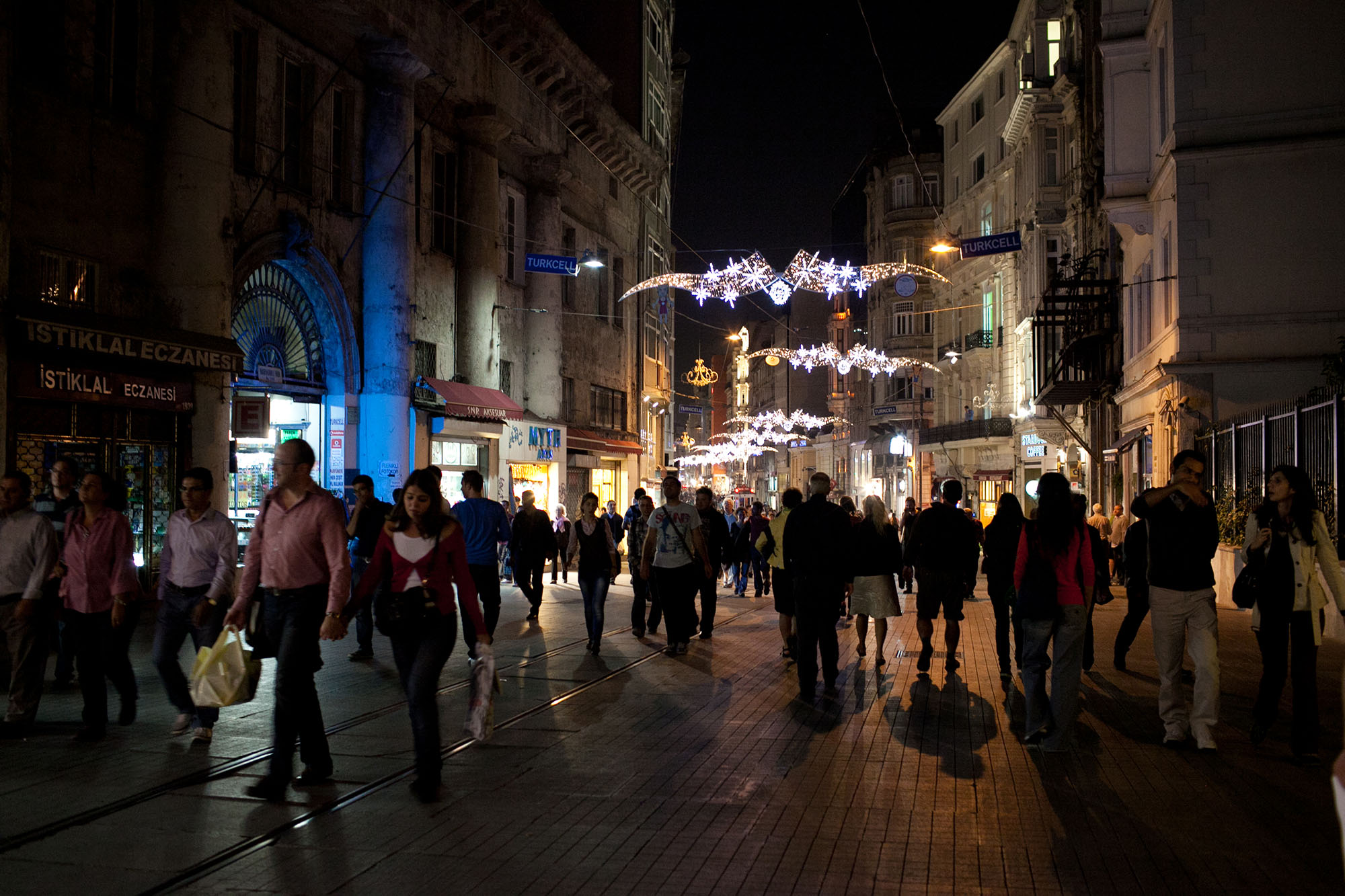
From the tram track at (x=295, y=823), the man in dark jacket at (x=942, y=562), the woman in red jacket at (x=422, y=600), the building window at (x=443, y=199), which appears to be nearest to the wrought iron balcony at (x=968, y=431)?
the building window at (x=443, y=199)

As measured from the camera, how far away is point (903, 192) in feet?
213

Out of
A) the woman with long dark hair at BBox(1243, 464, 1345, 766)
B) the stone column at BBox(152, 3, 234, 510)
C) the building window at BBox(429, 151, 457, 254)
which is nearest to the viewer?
the woman with long dark hair at BBox(1243, 464, 1345, 766)

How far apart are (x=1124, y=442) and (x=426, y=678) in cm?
2341

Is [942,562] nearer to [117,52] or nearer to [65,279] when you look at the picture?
[65,279]

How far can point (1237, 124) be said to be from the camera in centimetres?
2058

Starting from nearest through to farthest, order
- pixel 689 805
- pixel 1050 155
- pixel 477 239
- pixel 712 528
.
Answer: pixel 689 805
pixel 712 528
pixel 477 239
pixel 1050 155

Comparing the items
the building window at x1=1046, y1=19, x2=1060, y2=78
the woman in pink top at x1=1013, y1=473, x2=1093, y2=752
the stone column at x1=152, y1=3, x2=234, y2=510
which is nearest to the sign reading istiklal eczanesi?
the stone column at x1=152, y1=3, x2=234, y2=510

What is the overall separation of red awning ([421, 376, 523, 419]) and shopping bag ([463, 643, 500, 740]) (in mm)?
18672

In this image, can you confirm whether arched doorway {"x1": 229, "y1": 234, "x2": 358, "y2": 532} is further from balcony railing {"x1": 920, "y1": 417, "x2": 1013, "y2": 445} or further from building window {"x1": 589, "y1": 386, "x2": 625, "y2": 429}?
balcony railing {"x1": 920, "y1": 417, "x2": 1013, "y2": 445}

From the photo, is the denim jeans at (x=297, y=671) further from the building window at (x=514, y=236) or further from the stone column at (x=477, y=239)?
the building window at (x=514, y=236)

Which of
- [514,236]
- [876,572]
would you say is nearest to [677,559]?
[876,572]

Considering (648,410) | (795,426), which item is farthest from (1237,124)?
(795,426)

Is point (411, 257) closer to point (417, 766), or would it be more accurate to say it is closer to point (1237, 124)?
point (1237, 124)

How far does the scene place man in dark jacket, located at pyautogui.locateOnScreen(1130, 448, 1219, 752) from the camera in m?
7.98
